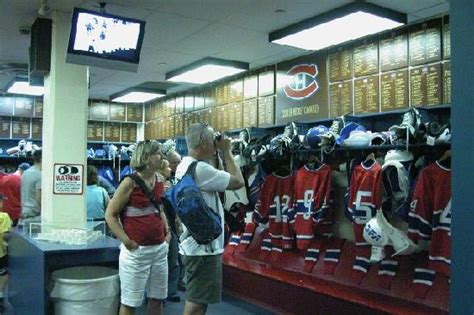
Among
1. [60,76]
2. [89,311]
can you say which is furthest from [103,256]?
[60,76]

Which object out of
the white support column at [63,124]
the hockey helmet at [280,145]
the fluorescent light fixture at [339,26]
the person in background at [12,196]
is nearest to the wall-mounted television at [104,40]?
the white support column at [63,124]

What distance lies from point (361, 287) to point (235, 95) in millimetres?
3572

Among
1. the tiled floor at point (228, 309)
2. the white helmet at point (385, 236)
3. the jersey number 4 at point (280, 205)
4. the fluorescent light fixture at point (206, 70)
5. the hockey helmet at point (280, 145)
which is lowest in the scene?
the tiled floor at point (228, 309)

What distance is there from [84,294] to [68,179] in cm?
170

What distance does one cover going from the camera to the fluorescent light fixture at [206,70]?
6480 mm

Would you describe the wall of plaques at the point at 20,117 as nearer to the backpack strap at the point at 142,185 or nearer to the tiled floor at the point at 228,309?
the tiled floor at the point at 228,309

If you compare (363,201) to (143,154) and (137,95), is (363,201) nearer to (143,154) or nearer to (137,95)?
(143,154)

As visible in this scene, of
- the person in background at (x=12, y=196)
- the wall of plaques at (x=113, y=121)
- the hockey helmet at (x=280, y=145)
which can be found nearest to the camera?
the hockey helmet at (x=280, y=145)

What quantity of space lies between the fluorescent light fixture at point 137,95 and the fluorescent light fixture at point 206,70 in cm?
136

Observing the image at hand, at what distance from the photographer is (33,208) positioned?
18.7ft

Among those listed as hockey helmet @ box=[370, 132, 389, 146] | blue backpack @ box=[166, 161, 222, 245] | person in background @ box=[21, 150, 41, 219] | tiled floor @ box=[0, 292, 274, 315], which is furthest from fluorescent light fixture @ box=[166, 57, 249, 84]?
blue backpack @ box=[166, 161, 222, 245]

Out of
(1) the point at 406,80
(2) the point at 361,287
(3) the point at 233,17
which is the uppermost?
(3) the point at 233,17

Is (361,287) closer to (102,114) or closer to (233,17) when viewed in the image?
(233,17)

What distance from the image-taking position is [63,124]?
4699 millimetres
